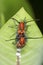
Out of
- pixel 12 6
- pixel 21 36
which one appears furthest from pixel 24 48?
pixel 12 6

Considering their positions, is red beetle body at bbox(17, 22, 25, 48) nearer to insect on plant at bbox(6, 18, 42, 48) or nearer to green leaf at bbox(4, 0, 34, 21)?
insect on plant at bbox(6, 18, 42, 48)

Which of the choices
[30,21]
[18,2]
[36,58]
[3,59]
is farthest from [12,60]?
[18,2]

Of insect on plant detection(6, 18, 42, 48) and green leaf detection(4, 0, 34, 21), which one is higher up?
green leaf detection(4, 0, 34, 21)

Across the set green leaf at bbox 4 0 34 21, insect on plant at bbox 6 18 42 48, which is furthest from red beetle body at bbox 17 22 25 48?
green leaf at bbox 4 0 34 21

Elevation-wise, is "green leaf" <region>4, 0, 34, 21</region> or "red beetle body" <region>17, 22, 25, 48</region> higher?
"green leaf" <region>4, 0, 34, 21</region>

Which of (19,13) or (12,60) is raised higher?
(19,13)

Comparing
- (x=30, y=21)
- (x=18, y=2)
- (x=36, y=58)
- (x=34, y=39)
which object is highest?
(x=18, y=2)

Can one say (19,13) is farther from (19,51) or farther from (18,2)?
(19,51)

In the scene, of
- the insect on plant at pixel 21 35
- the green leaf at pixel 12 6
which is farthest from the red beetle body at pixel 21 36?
the green leaf at pixel 12 6
